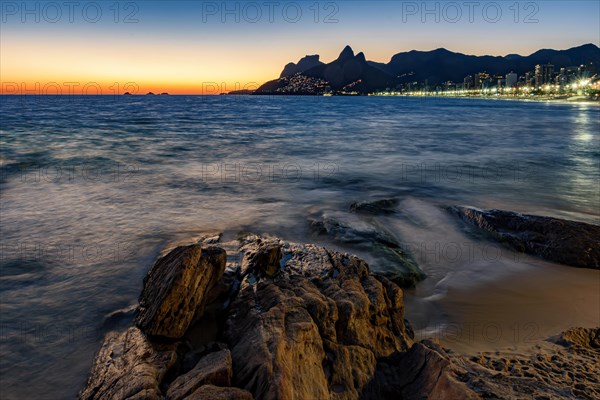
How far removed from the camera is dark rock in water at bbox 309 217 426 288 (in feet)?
22.0

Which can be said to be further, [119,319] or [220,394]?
[119,319]

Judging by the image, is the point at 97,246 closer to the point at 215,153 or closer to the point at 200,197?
the point at 200,197

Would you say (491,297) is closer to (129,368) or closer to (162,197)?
(129,368)

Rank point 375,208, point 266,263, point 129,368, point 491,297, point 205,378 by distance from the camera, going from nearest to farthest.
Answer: point 205,378
point 129,368
point 266,263
point 491,297
point 375,208

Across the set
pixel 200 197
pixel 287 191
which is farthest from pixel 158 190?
pixel 287 191

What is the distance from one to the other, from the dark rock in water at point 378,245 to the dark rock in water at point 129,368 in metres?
3.89

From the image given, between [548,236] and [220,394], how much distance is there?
775cm

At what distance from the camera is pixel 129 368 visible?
4078 mm

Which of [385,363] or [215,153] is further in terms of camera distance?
[215,153]

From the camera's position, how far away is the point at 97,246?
840 cm

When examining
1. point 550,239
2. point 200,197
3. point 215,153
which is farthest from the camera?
point 215,153

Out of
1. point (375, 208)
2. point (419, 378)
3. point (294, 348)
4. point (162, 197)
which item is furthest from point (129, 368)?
point (162, 197)

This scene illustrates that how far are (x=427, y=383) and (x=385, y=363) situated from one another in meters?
0.59

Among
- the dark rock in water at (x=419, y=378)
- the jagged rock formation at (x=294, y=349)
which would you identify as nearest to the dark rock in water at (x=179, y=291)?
the jagged rock formation at (x=294, y=349)
